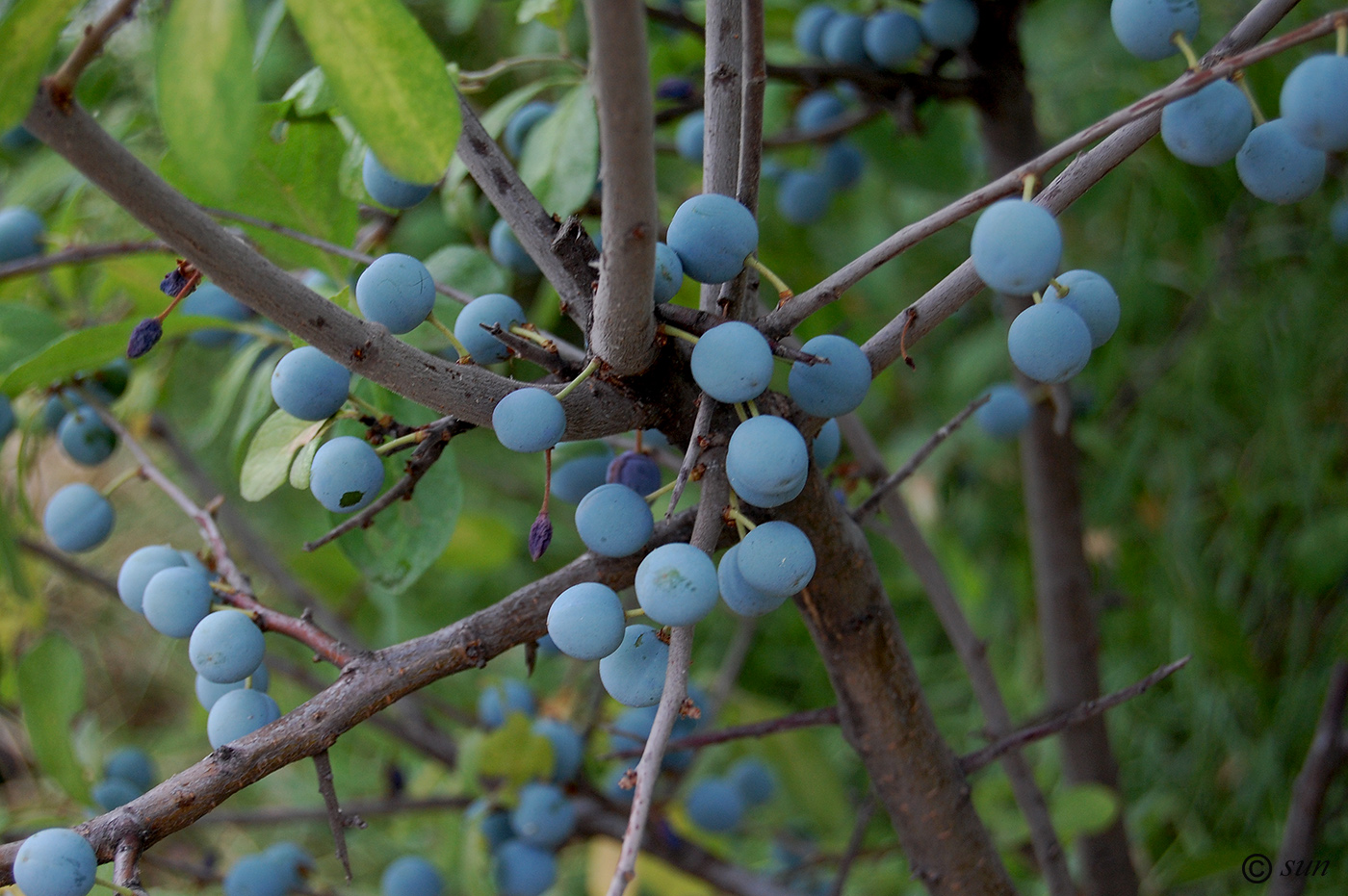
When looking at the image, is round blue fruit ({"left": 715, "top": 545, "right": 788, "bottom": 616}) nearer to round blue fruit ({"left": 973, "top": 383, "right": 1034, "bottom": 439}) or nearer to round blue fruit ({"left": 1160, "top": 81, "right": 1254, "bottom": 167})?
round blue fruit ({"left": 1160, "top": 81, "right": 1254, "bottom": 167})

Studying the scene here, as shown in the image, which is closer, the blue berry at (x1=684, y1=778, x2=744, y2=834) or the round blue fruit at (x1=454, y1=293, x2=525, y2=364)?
the round blue fruit at (x1=454, y1=293, x2=525, y2=364)

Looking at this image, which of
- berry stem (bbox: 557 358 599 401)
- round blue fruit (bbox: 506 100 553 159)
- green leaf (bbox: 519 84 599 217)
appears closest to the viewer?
berry stem (bbox: 557 358 599 401)

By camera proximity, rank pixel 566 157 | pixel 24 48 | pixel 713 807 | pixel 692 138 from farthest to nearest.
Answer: pixel 713 807, pixel 692 138, pixel 566 157, pixel 24 48

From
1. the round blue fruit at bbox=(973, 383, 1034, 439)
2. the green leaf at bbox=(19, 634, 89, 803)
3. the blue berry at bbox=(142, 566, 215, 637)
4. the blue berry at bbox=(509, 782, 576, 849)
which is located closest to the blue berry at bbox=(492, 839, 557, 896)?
the blue berry at bbox=(509, 782, 576, 849)

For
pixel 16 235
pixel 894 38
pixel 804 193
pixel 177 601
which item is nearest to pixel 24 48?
pixel 177 601

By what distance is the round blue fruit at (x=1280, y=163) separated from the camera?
14.6 inches

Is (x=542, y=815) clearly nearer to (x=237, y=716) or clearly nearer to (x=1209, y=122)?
(x=237, y=716)

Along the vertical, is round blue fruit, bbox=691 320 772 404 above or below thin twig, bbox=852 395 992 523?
below

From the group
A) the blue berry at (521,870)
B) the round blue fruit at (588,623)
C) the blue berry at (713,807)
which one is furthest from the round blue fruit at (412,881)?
the round blue fruit at (588,623)

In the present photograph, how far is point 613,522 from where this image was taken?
0.39 meters

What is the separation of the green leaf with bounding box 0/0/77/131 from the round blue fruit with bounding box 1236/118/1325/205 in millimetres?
389

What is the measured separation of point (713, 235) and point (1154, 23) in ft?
0.59

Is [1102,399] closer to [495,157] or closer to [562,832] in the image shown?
[562,832]

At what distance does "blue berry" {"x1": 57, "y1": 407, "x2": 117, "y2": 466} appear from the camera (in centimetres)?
68
